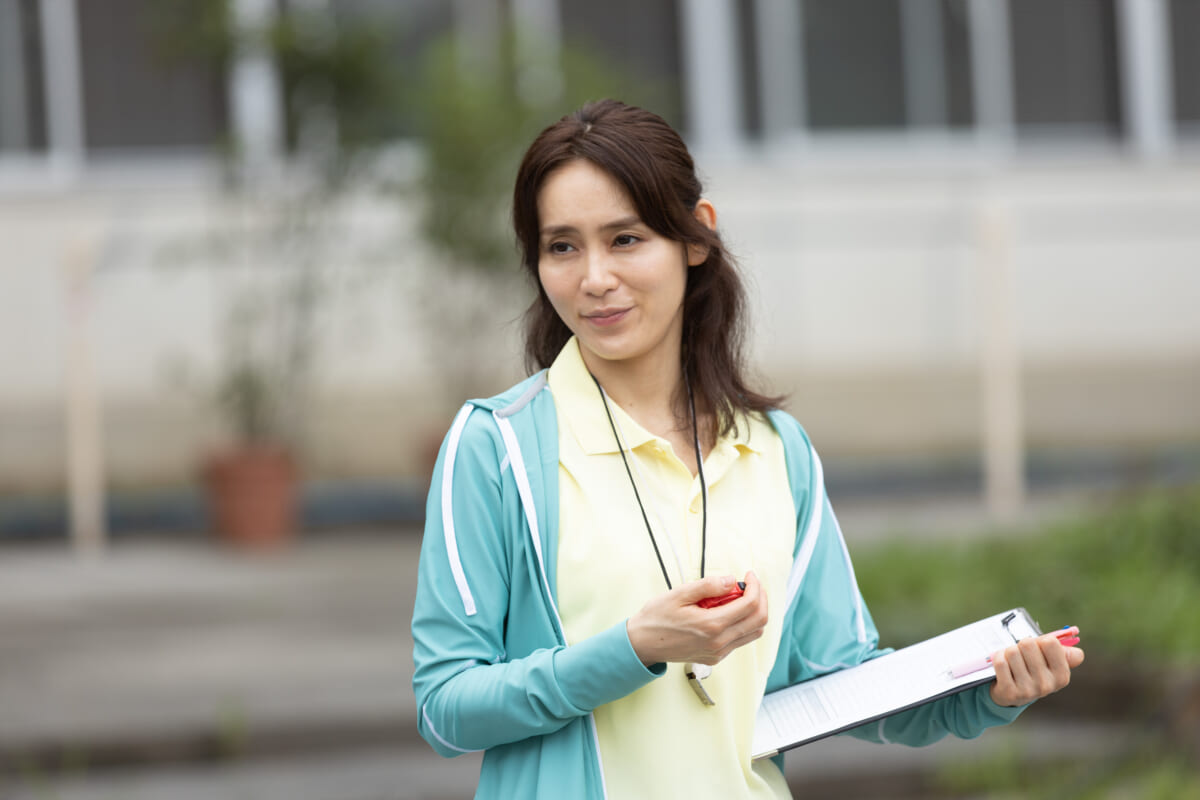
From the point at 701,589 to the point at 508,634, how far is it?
1.10 ft

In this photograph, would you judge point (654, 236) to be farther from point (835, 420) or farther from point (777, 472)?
point (835, 420)

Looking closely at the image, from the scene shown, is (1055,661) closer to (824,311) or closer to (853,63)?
(824,311)

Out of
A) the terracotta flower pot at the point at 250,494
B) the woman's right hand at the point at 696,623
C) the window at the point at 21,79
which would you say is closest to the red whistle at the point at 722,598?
the woman's right hand at the point at 696,623

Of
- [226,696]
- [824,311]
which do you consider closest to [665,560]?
[226,696]

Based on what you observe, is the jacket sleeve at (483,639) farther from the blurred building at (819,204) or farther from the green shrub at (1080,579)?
the blurred building at (819,204)

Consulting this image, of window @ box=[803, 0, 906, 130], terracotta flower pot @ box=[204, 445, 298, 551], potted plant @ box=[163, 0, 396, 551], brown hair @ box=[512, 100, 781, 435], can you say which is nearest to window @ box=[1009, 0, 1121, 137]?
window @ box=[803, 0, 906, 130]

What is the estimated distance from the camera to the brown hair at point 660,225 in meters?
1.82

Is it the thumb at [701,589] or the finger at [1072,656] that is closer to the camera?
the thumb at [701,589]

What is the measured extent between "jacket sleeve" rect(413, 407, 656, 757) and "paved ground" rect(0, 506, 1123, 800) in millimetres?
2893

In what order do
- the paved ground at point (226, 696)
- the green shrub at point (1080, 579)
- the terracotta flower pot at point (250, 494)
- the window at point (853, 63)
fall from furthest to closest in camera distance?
1. the window at point (853, 63)
2. the terracotta flower pot at point (250, 494)
3. the green shrub at point (1080, 579)
4. the paved ground at point (226, 696)

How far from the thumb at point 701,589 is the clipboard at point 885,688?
34cm

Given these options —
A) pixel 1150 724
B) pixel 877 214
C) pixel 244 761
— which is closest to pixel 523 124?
pixel 877 214

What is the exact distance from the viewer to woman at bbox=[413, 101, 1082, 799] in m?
1.72

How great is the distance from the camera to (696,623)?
1607mm
